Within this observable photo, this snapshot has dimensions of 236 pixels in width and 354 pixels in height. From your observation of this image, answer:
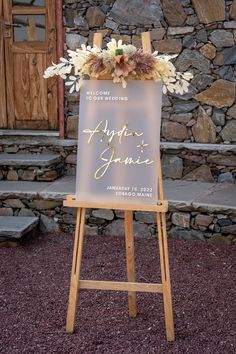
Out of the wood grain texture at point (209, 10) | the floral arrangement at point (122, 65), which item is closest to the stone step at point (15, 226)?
the floral arrangement at point (122, 65)

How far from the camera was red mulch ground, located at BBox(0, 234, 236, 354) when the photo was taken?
8.42ft

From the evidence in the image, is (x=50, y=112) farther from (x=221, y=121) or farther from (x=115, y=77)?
(x=115, y=77)

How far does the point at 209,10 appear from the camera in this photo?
462cm

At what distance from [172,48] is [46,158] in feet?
5.30

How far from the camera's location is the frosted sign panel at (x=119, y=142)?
2506 mm

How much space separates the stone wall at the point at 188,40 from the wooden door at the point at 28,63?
383 mm

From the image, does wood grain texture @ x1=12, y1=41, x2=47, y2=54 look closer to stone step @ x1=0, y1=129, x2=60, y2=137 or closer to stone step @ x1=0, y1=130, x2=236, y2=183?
stone step @ x1=0, y1=129, x2=60, y2=137

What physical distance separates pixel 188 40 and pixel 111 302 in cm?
276

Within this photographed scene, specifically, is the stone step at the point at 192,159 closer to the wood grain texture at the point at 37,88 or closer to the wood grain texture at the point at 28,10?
the wood grain texture at the point at 37,88

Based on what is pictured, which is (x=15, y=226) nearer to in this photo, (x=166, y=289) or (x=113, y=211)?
(x=113, y=211)

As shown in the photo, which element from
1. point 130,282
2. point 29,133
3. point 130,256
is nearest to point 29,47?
point 29,133

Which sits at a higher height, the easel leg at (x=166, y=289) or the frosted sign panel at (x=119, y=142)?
the frosted sign panel at (x=119, y=142)

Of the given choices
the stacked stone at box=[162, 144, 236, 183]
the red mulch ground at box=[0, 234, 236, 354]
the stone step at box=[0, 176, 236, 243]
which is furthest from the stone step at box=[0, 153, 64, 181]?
the stacked stone at box=[162, 144, 236, 183]

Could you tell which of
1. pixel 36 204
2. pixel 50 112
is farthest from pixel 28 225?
pixel 50 112
